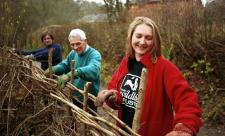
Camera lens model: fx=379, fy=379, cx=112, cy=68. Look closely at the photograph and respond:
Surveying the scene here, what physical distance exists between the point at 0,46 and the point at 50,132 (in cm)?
137

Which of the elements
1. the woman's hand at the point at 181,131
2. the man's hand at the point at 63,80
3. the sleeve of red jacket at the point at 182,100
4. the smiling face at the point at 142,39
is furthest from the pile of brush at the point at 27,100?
the woman's hand at the point at 181,131

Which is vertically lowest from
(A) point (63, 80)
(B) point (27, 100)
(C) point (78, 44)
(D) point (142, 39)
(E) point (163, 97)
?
(B) point (27, 100)

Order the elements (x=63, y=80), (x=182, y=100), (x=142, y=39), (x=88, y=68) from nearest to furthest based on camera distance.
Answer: (x=182, y=100), (x=142, y=39), (x=63, y=80), (x=88, y=68)

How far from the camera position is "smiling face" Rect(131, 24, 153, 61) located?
2.45 metres

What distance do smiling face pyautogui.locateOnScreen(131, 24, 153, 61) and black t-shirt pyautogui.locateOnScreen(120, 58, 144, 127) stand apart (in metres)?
0.13

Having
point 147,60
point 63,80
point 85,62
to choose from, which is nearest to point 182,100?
point 147,60

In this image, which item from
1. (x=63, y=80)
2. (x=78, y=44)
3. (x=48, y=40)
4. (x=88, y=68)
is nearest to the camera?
(x=63, y=80)

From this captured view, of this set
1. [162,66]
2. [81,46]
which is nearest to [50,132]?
[81,46]

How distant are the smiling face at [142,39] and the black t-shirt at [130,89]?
13 cm

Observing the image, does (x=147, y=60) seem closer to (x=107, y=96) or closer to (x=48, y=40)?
(x=107, y=96)

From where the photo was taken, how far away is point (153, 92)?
2357 millimetres

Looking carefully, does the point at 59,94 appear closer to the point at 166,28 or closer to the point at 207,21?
the point at 207,21

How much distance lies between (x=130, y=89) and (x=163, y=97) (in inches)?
11.6

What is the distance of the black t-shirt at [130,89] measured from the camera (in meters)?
2.55
